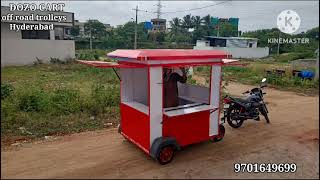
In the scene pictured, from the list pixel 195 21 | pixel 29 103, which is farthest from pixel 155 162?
pixel 195 21

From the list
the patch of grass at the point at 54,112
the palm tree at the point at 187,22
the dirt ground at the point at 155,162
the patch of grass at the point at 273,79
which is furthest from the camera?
the palm tree at the point at 187,22

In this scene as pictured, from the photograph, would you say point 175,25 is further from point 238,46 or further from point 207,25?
point 238,46

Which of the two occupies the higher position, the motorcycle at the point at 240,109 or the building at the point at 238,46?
the building at the point at 238,46

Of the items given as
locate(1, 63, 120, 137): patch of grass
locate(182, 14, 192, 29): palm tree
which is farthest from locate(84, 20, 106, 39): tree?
locate(1, 63, 120, 137): patch of grass

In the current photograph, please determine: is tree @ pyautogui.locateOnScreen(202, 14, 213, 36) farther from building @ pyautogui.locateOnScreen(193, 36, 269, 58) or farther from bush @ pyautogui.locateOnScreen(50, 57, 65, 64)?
bush @ pyautogui.locateOnScreen(50, 57, 65, 64)

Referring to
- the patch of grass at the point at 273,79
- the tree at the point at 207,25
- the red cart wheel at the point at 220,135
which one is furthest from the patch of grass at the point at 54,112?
the tree at the point at 207,25

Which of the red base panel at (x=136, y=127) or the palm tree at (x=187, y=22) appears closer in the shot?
the red base panel at (x=136, y=127)

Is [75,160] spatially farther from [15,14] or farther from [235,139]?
[15,14]

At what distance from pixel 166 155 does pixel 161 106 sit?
0.86 metres

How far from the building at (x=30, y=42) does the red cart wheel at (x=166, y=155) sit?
19295 millimetres

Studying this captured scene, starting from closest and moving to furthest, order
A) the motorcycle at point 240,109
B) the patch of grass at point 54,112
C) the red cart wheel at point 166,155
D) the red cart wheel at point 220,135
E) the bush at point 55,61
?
the red cart wheel at point 166,155 → the red cart wheel at point 220,135 → the patch of grass at point 54,112 → the motorcycle at point 240,109 → the bush at point 55,61

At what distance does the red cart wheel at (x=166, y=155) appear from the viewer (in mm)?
4820

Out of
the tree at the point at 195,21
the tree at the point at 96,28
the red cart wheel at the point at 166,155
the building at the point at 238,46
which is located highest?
the tree at the point at 195,21

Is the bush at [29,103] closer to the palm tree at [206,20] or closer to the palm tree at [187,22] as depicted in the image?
the palm tree at [206,20]
